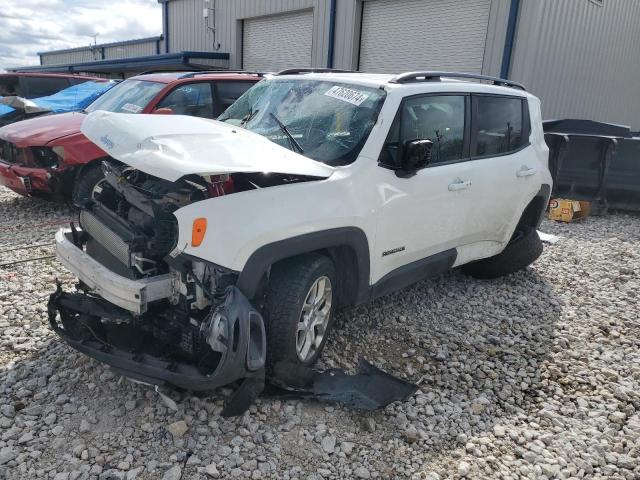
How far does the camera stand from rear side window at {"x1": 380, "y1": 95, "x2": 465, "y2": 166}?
3.48 meters

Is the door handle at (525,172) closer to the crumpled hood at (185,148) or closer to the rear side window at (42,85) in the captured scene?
the crumpled hood at (185,148)

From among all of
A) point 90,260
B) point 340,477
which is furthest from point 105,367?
point 340,477

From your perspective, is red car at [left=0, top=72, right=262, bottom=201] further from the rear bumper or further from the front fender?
the front fender

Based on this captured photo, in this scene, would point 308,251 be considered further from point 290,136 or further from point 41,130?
point 41,130

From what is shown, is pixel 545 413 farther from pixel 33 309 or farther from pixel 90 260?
pixel 33 309

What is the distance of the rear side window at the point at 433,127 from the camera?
11.4 ft

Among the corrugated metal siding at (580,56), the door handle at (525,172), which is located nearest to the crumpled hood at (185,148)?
the door handle at (525,172)

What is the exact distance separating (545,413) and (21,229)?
5.67 metres

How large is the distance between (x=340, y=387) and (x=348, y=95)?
1.94 metres

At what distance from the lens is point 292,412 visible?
2.99 meters

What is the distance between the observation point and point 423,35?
476 inches

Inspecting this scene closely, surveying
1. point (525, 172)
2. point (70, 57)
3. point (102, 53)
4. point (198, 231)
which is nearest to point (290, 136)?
point (198, 231)

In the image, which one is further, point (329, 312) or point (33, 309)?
point (33, 309)

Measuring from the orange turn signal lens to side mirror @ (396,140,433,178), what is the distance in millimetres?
1369
